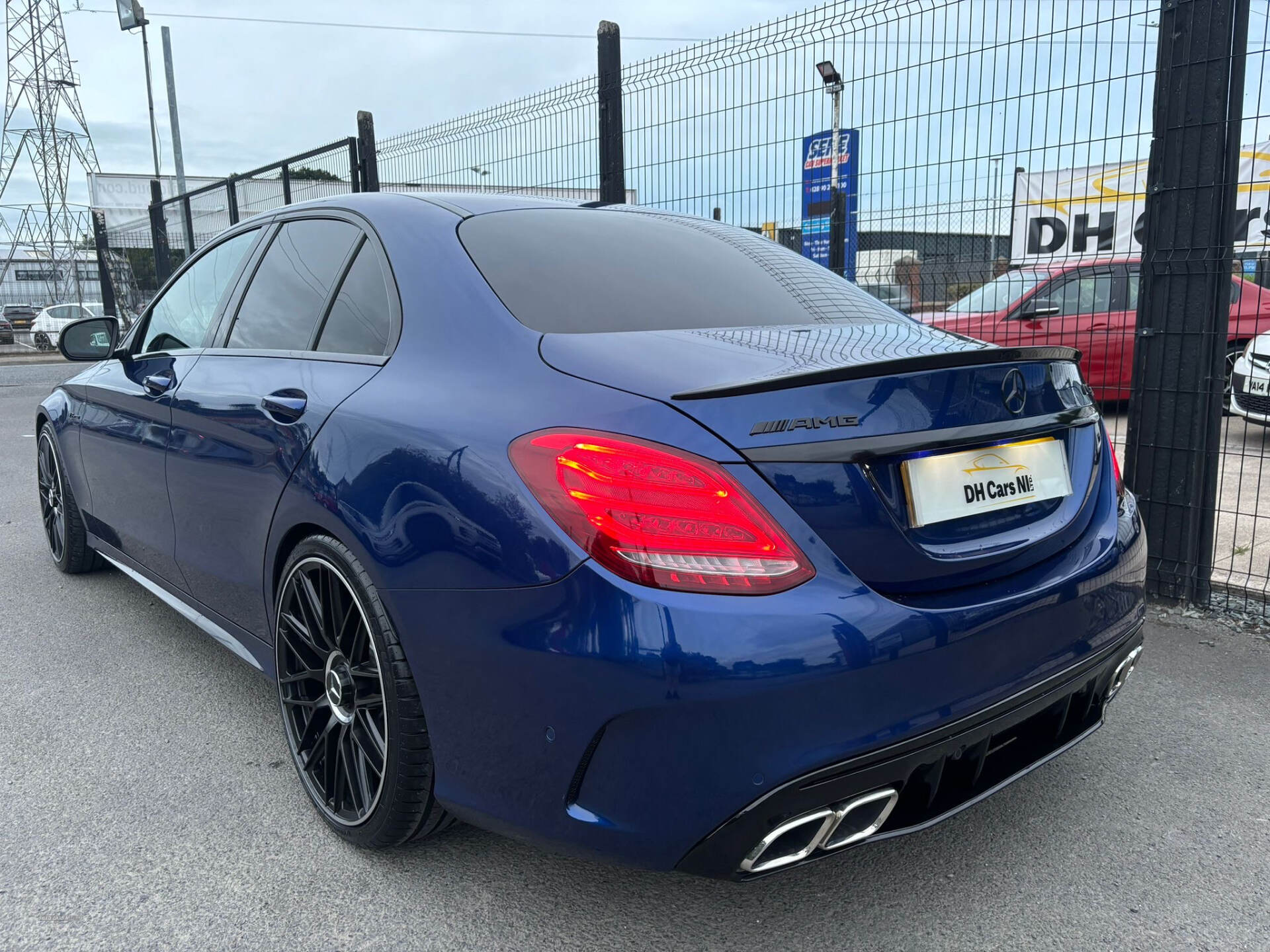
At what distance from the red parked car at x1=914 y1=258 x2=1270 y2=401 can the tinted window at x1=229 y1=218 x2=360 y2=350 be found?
2776 mm

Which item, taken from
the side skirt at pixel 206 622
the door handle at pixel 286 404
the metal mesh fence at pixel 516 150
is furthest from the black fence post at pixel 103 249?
the door handle at pixel 286 404

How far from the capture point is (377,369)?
2.16 meters

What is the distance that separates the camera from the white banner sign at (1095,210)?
3.70 meters

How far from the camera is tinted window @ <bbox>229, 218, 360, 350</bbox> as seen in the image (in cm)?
256

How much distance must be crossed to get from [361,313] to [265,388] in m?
0.37

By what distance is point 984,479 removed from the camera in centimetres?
182

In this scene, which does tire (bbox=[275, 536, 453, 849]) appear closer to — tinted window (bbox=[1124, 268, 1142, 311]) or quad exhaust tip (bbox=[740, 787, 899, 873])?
quad exhaust tip (bbox=[740, 787, 899, 873])

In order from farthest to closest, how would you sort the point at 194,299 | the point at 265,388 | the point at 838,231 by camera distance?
the point at 838,231
the point at 194,299
the point at 265,388

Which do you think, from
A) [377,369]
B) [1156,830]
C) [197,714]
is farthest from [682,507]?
[197,714]

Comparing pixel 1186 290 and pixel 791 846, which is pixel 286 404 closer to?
pixel 791 846

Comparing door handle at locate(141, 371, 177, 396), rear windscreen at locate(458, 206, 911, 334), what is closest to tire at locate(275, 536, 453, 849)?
rear windscreen at locate(458, 206, 911, 334)

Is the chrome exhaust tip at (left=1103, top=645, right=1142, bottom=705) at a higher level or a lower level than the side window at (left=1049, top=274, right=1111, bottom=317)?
lower

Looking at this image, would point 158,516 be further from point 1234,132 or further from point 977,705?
point 1234,132

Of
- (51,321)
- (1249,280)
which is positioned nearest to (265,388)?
(1249,280)
